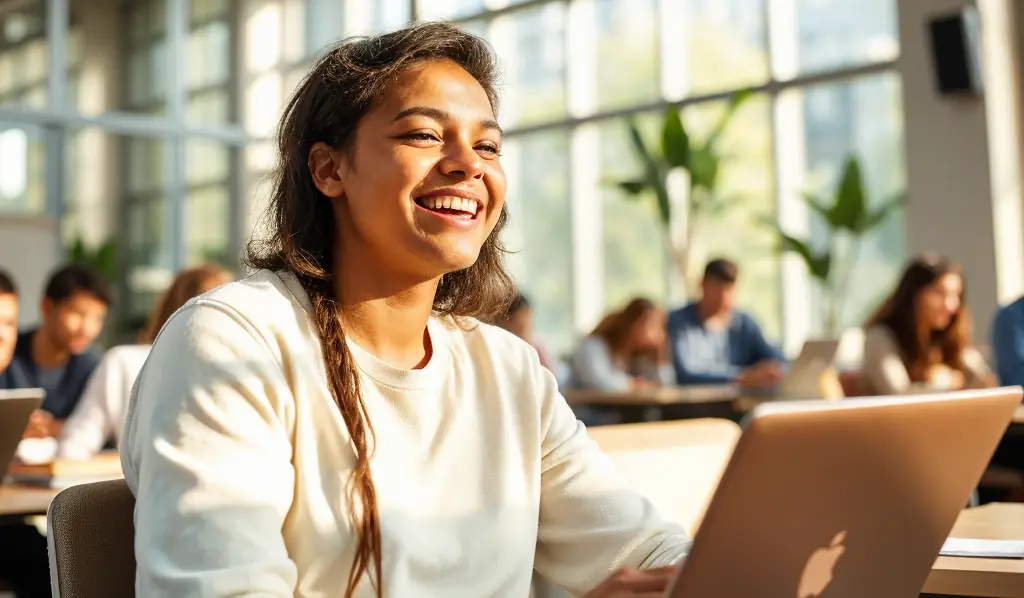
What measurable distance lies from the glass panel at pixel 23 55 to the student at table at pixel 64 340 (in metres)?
5.17

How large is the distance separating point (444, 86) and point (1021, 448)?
3.18 metres

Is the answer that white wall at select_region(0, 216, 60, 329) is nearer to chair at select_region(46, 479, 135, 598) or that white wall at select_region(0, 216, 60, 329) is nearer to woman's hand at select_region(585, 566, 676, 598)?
chair at select_region(46, 479, 135, 598)

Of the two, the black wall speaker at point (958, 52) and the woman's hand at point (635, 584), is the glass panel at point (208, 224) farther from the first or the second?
the woman's hand at point (635, 584)

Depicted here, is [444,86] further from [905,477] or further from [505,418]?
[905,477]

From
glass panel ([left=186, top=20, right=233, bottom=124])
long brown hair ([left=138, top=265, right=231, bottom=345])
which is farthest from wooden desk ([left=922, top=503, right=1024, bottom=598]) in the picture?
glass panel ([left=186, top=20, right=233, bottom=124])

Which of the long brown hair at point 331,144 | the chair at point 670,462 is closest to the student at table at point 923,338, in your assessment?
the chair at point 670,462

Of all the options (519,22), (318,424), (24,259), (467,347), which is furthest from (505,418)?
(519,22)

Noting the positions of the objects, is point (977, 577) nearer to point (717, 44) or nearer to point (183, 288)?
point (183, 288)

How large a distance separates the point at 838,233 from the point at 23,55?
623cm

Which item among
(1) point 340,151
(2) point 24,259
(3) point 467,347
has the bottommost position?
(3) point 467,347

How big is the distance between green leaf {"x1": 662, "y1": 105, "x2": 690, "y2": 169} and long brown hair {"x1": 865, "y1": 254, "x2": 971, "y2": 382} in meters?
3.07

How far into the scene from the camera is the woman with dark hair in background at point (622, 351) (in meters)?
6.71

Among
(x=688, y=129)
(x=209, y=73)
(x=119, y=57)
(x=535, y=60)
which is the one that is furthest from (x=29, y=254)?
(x=688, y=129)

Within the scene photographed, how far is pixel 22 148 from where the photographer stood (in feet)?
28.4
